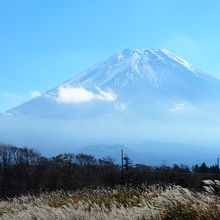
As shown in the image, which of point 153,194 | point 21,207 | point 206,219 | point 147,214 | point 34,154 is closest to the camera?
point 206,219

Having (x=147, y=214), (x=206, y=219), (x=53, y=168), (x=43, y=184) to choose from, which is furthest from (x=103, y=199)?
(x=53, y=168)

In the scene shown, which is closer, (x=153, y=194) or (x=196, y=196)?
(x=196, y=196)

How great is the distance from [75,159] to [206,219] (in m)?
49.1

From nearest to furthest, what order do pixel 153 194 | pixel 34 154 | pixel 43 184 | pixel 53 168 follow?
pixel 153 194, pixel 43 184, pixel 53 168, pixel 34 154

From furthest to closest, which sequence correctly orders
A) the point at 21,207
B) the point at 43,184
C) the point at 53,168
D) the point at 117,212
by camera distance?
1. the point at 53,168
2. the point at 43,184
3. the point at 21,207
4. the point at 117,212

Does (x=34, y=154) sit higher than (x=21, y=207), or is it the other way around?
(x=34, y=154)

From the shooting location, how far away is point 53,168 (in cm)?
4681

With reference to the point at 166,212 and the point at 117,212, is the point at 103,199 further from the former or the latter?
the point at 166,212

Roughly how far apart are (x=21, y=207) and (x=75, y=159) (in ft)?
142

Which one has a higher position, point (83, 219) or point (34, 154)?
point (34, 154)

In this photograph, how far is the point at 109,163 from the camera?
4903 cm

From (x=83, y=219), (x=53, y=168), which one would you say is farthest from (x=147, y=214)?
(x=53, y=168)

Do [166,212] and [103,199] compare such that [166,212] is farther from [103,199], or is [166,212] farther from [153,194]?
[103,199]

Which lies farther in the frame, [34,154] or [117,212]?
[34,154]
